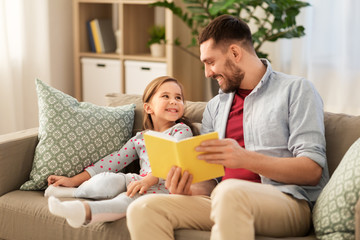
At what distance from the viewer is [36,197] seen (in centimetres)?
213

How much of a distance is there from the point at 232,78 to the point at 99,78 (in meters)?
2.25

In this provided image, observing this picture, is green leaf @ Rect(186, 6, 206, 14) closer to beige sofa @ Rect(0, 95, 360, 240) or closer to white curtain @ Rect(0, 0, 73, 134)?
white curtain @ Rect(0, 0, 73, 134)

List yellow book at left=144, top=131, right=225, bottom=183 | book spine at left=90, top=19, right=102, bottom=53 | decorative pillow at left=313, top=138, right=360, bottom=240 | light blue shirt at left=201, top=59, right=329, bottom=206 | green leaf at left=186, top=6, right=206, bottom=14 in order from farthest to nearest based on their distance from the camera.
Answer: book spine at left=90, top=19, right=102, bottom=53 → green leaf at left=186, top=6, right=206, bottom=14 → light blue shirt at left=201, top=59, right=329, bottom=206 → yellow book at left=144, top=131, right=225, bottom=183 → decorative pillow at left=313, top=138, right=360, bottom=240

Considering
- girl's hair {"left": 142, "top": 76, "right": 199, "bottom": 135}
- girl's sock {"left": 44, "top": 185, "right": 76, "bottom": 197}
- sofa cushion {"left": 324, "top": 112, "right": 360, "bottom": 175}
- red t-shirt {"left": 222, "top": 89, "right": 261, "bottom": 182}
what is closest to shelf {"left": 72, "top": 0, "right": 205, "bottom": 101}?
girl's hair {"left": 142, "top": 76, "right": 199, "bottom": 135}

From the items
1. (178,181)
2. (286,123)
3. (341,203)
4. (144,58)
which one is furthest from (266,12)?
(341,203)

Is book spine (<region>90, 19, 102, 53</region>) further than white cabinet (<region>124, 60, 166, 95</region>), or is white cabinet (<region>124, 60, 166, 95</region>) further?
book spine (<region>90, 19, 102, 53</region>)

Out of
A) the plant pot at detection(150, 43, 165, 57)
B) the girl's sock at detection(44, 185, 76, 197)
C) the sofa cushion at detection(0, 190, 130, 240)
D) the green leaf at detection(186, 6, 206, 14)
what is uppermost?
the green leaf at detection(186, 6, 206, 14)

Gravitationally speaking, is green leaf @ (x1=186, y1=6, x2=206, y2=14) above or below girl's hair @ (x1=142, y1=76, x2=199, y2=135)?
above

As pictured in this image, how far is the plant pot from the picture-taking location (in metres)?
3.93

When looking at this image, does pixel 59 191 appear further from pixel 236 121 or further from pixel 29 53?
pixel 29 53

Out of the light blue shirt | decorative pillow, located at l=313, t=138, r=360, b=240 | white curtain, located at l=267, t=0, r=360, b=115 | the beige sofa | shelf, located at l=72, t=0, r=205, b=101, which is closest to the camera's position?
decorative pillow, located at l=313, t=138, r=360, b=240

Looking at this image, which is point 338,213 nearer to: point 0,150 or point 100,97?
point 0,150

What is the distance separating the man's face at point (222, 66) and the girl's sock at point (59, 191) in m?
0.71

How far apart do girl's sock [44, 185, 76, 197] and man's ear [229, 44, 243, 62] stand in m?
0.81
